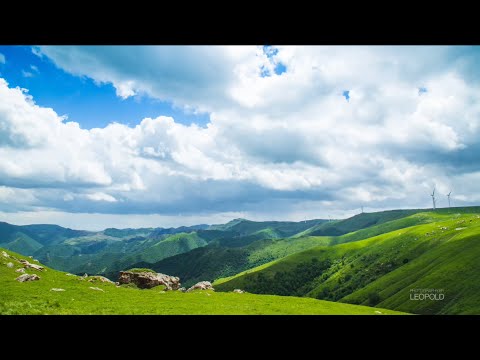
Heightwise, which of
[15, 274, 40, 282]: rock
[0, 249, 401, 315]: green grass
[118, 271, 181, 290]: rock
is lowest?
[118, 271, 181, 290]: rock

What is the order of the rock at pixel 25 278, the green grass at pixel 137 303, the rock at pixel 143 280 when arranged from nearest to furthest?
the green grass at pixel 137 303
the rock at pixel 25 278
the rock at pixel 143 280

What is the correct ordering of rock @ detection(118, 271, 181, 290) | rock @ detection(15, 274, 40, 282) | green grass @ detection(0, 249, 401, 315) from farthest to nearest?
rock @ detection(118, 271, 181, 290) < rock @ detection(15, 274, 40, 282) < green grass @ detection(0, 249, 401, 315)

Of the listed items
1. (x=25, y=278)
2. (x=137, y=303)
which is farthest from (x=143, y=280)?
(x=137, y=303)

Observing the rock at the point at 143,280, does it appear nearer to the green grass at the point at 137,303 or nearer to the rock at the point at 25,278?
the green grass at the point at 137,303

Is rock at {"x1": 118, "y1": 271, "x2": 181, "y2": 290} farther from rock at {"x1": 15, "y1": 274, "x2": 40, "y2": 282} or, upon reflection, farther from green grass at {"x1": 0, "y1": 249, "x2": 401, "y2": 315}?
rock at {"x1": 15, "y1": 274, "x2": 40, "y2": 282}

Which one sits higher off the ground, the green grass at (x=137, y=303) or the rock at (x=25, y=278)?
the rock at (x=25, y=278)

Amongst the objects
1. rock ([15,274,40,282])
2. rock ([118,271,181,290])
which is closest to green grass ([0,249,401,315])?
rock ([15,274,40,282])

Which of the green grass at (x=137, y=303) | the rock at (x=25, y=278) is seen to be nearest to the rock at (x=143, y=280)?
the green grass at (x=137, y=303)

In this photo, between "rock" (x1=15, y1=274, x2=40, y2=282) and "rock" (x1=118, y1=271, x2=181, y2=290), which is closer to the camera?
"rock" (x1=15, y1=274, x2=40, y2=282)
